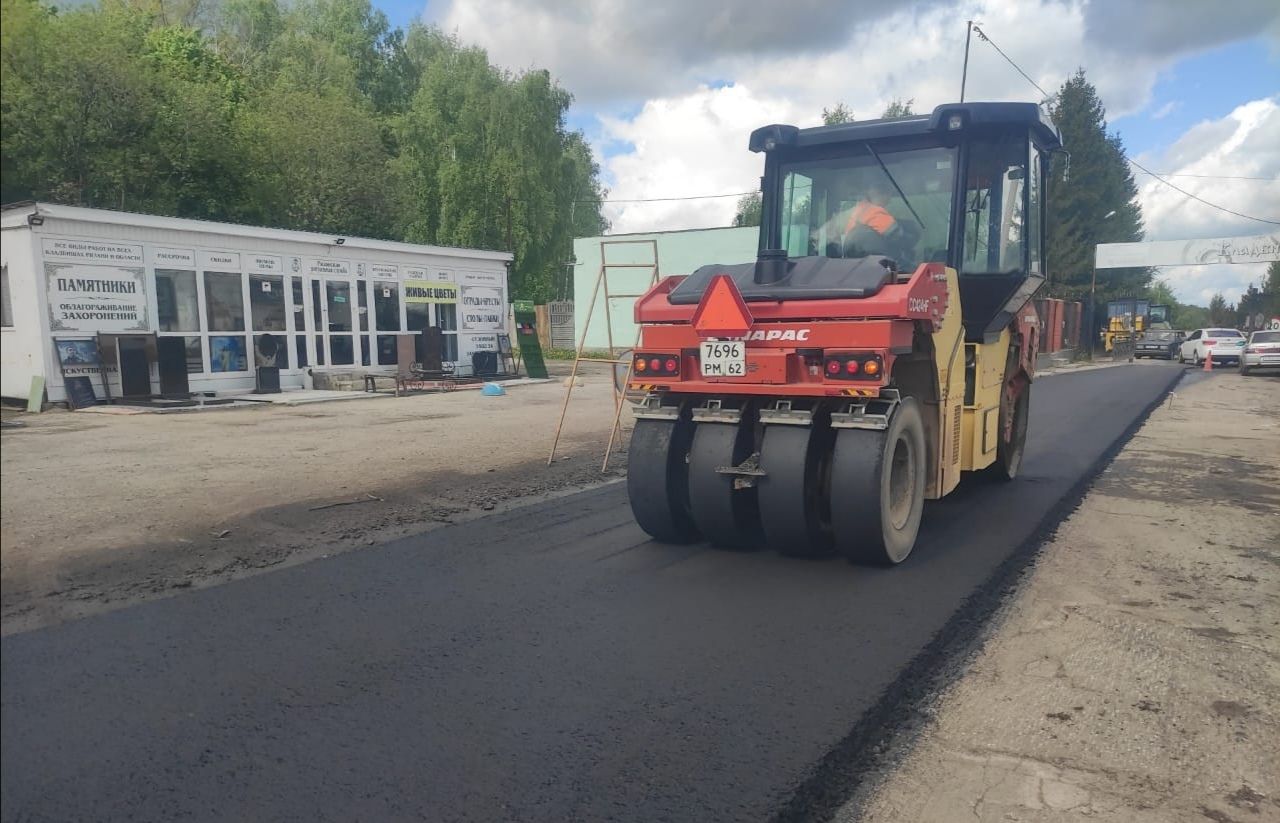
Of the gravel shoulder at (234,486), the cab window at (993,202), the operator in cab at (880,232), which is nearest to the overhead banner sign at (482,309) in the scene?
the gravel shoulder at (234,486)

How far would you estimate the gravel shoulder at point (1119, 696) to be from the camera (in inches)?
123

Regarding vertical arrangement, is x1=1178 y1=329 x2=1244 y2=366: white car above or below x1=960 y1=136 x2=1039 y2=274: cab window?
below

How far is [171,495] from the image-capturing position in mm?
6996

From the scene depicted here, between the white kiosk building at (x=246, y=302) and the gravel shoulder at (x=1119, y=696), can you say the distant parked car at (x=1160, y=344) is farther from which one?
the gravel shoulder at (x=1119, y=696)

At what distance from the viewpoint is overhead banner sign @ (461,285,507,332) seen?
2165 centimetres

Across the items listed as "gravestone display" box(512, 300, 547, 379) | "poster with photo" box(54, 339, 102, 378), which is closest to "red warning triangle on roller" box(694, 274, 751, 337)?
"poster with photo" box(54, 339, 102, 378)

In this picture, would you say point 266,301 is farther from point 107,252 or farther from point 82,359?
point 82,359

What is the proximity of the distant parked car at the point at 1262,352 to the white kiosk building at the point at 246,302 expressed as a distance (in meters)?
24.7

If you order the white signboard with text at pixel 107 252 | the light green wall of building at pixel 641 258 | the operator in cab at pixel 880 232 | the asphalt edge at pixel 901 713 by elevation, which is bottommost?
the asphalt edge at pixel 901 713

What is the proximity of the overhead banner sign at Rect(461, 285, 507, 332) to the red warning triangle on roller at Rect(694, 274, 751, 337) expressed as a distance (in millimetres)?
16496

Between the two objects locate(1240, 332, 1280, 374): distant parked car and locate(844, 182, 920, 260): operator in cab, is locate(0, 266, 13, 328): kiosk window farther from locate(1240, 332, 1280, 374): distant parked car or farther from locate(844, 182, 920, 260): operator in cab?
locate(1240, 332, 1280, 374): distant parked car

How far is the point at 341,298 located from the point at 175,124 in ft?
55.2

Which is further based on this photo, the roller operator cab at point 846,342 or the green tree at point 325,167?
the green tree at point 325,167

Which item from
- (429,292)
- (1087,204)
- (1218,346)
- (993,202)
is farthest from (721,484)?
(1087,204)
